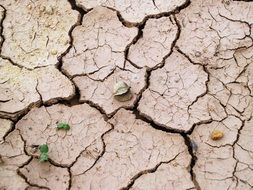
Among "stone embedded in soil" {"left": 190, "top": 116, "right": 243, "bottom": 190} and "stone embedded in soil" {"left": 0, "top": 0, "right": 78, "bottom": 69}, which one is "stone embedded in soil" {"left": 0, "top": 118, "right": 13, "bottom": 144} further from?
"stone embedded in soil" {"left": 190, "top": 116, "right": 243, "bottom": 190}

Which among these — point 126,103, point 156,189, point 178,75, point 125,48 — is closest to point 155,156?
point 156,189

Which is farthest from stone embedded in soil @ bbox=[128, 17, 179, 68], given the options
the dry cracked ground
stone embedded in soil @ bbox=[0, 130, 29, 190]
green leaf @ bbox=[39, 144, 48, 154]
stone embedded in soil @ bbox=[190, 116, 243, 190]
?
stone embedded in soil @ bbox=[0, 130, 29, 190]

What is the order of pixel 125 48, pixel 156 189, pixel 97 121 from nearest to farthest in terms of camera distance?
pixel 156 189 < pixel 97 121 < pixel 125 48

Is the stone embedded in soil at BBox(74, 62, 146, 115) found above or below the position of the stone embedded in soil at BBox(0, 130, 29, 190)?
above

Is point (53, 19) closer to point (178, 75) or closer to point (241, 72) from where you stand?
point (178, 75)

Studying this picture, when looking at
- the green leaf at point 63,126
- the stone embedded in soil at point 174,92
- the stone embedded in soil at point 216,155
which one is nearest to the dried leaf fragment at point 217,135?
the stone embedded in soil at point 216,155

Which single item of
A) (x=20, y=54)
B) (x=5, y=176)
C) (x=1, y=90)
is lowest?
(x=5, y=176)
